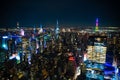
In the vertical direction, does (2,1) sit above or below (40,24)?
above

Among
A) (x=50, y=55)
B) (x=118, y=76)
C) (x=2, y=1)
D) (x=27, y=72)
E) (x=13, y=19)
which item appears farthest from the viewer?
(x=50, y=55)

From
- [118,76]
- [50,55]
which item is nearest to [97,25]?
[118,76]

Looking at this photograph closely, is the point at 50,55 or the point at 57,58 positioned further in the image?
the point at 50,55

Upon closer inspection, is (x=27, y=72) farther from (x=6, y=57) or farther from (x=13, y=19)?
(x=13, y=19)

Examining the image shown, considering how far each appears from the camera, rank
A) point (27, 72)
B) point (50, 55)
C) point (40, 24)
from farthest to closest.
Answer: point (50, 55) < point (27, 72) < point (40, 24)

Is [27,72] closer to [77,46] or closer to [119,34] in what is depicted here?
[77,46]

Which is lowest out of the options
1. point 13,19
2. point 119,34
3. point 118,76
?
point 118,76

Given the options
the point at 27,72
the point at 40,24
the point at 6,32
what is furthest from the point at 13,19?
the point at 27,72

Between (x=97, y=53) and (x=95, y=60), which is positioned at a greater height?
(x=97, y=53)

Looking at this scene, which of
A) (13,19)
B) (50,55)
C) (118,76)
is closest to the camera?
(13,19)
